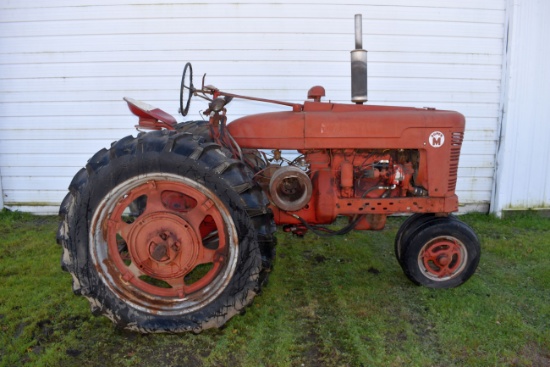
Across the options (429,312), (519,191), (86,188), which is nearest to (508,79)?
(519,191)

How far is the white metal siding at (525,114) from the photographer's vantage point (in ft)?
16.2

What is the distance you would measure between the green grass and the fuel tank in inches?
43.0

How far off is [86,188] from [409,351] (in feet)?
6.72

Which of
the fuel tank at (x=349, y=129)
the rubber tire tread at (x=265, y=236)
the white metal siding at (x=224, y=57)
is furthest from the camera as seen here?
the white metal siding at (x=224, y=57)

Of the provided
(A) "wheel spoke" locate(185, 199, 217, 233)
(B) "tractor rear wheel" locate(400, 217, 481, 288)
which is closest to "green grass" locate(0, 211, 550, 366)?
(B) "tractor rear wheel" locate(400, 217, 481, 288)

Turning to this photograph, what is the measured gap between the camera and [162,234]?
8.29 ft

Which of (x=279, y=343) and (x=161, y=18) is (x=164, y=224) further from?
(x=161, y=18)

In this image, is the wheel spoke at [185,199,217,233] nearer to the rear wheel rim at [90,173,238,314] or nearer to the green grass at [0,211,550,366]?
the rear wheel rim at [90,173,238,314]

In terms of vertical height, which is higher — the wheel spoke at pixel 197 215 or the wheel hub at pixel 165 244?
the wheel spoke at pixel 197 215

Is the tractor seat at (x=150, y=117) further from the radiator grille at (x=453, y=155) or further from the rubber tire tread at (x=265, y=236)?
the radiator grille at (x=453, y=155)

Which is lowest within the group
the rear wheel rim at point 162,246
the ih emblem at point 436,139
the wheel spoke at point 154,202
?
the rear wheel rim at point 162,246

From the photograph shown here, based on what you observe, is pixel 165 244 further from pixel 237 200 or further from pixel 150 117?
pixel 150 117

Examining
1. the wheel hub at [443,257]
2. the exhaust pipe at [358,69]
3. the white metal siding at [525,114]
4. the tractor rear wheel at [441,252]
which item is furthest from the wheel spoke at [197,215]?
the white metal siding at [525,114]

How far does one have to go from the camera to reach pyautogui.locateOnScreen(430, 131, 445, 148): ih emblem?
9.67 ft
